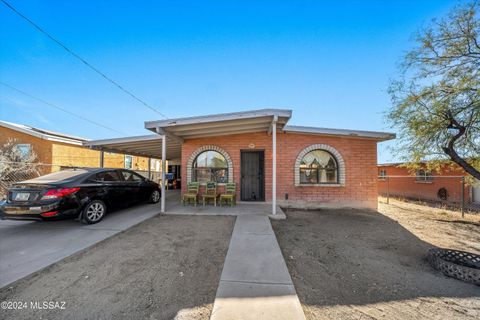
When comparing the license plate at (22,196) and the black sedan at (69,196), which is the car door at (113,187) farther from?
the license plate at (22,196)

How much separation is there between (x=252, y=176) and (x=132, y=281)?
5798 mm

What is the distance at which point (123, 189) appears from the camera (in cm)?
576

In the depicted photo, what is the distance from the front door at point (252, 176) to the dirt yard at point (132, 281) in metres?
Result: 4.00

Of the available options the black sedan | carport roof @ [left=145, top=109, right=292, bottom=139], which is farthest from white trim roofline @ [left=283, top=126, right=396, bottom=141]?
the black sedan

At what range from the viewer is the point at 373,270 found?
9.19 feet

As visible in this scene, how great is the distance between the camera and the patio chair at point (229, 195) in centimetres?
675

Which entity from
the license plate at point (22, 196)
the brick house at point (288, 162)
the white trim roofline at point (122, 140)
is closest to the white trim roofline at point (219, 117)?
the brick house at point (288, 162)

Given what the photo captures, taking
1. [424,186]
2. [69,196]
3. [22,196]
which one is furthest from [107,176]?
[424,186]

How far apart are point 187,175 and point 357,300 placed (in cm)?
662

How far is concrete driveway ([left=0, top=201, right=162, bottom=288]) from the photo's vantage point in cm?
280

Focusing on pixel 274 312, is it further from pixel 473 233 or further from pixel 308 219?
pixel 473 233

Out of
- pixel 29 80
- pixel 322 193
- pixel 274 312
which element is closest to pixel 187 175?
pixel 322 193

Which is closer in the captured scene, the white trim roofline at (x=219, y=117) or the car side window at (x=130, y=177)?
the white trim roofline at (x=219, y=117)

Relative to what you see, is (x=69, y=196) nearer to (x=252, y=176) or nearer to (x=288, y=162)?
(x=252, y=176)
